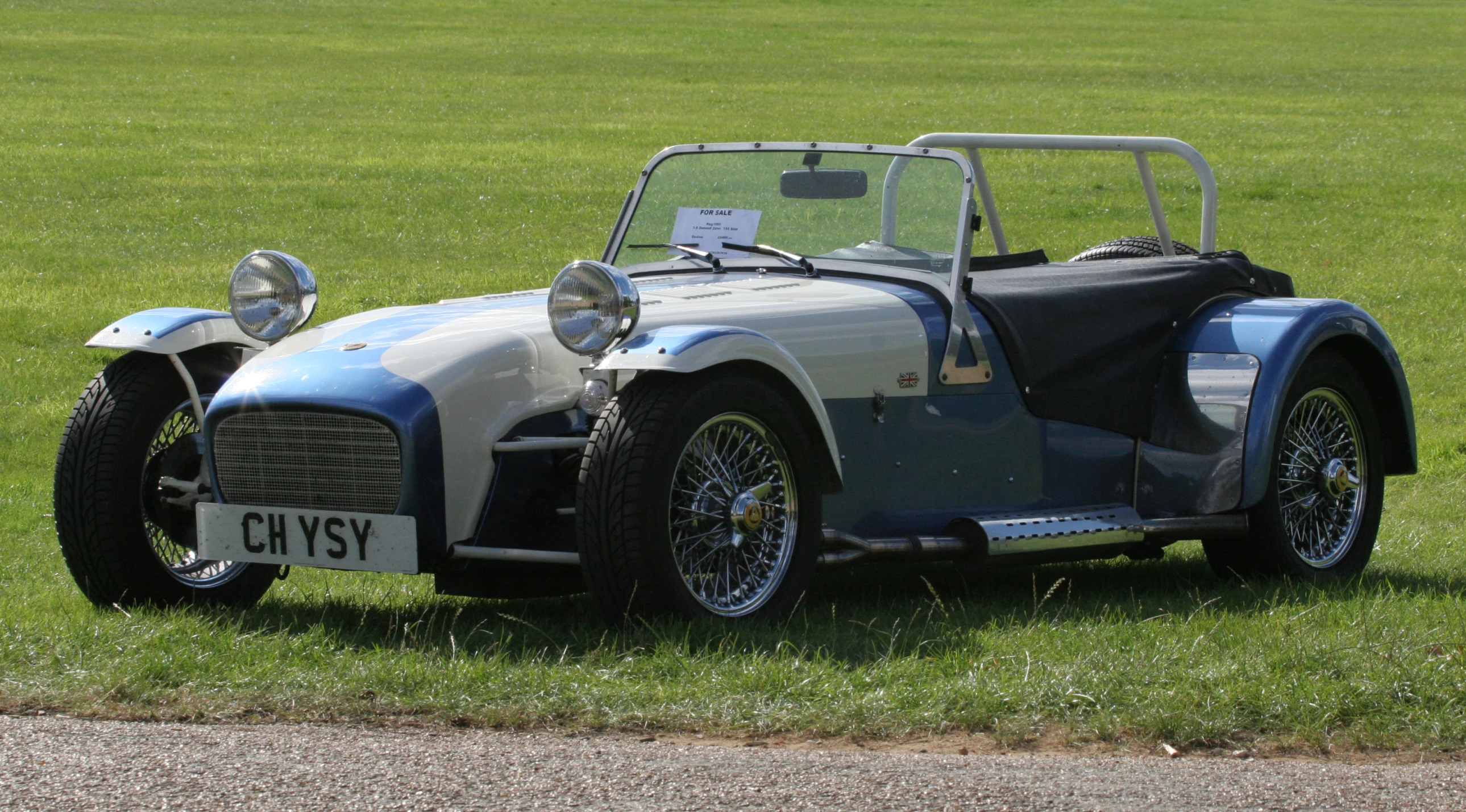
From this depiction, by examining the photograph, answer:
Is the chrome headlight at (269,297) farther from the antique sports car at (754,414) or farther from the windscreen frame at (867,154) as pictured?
the windscreen frame at (867,154)

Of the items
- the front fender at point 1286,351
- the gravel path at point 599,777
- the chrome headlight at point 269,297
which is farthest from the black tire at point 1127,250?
the gravel path at point 599,777

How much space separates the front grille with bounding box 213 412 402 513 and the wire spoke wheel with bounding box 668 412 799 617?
32.7 inches

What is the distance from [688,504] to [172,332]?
1961 millimetres

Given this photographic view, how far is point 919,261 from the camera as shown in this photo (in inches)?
259

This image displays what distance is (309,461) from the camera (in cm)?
526

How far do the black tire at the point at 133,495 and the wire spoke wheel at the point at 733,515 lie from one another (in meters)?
1.77

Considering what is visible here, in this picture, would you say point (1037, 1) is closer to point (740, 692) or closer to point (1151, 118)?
point (1151, 118)

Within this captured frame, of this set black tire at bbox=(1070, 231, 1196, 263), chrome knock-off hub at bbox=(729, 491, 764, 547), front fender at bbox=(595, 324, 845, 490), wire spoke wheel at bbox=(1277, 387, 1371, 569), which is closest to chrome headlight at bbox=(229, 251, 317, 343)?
front fender at bbox=(595, 324, 845, 490)

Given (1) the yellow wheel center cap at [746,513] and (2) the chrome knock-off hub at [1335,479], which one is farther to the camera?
(2) the chrome knock-off hub at [1335,479]

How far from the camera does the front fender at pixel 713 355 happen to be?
504 centimetres

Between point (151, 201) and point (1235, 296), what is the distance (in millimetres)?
15692

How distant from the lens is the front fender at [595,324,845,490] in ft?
16.5

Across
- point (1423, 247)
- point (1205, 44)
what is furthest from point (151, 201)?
point (1205, 44)

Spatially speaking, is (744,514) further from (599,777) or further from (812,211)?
(812,211)
